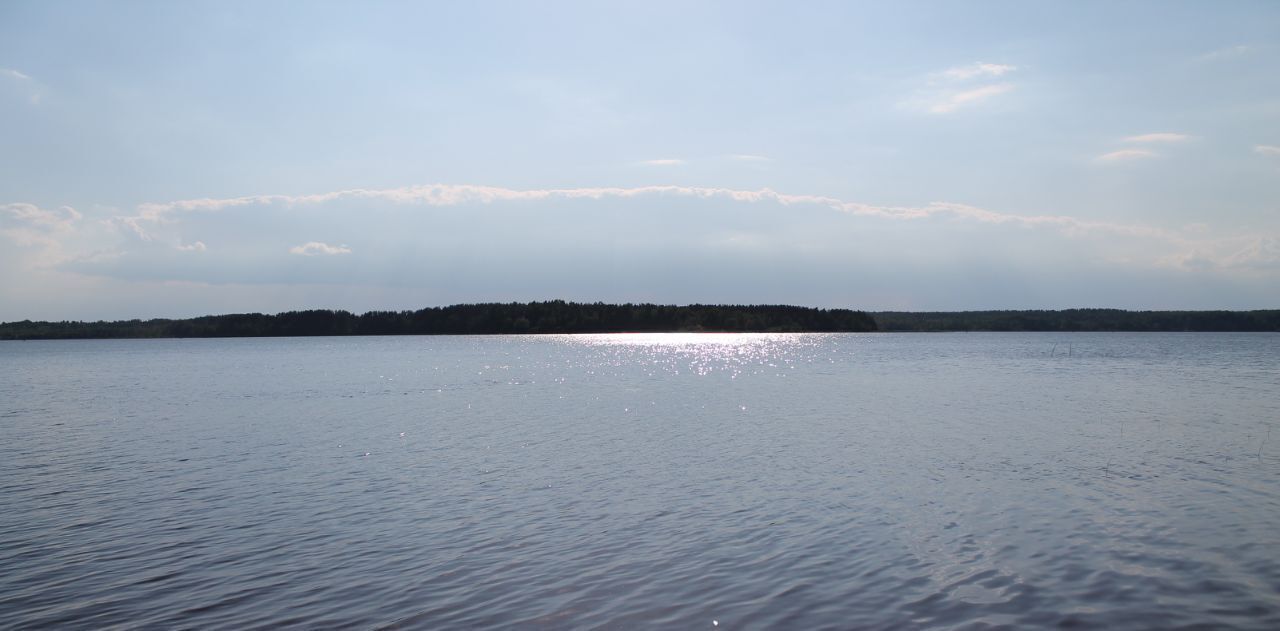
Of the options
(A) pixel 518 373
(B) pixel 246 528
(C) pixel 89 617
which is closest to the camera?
(C) pixel 89 617

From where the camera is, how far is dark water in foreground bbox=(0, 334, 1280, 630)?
1295 centimetres

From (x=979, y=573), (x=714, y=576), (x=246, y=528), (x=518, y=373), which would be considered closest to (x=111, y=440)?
(x=246, y=528)

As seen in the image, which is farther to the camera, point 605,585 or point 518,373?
point 518,373

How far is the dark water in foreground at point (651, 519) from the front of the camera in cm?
1295

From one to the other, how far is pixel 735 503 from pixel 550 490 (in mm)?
5379

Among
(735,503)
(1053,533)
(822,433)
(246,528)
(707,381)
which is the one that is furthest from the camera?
(707,381)

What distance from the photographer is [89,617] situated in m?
12.7

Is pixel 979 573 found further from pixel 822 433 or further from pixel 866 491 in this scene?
pixel 822 433

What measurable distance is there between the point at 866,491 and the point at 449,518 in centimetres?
1098

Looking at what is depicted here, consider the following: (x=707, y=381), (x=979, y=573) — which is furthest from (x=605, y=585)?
(x=707, y=381)

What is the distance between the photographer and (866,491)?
21703mm

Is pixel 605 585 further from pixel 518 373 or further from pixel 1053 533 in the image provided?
pixel 518 373

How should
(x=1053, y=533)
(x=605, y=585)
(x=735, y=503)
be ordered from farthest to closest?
(x=735, y=503)
(x=1053, y=533)
(x=605, y=585)

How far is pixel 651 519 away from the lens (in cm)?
1894
